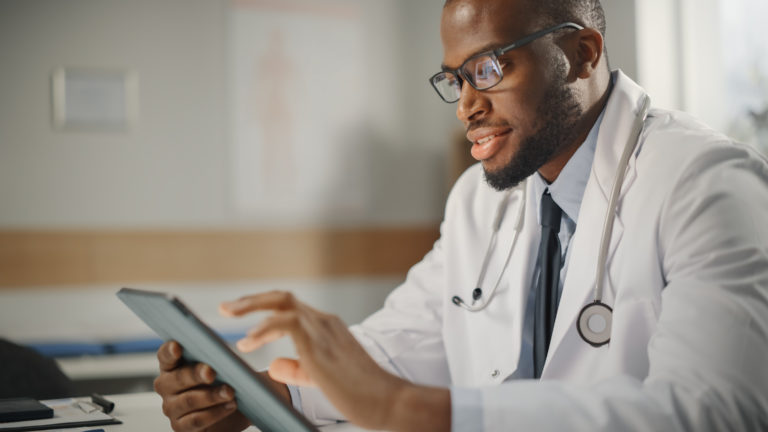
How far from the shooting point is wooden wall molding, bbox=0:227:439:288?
11.6 ft

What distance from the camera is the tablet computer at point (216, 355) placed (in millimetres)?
787

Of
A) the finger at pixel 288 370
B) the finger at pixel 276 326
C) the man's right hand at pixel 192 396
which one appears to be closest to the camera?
the finger at pixel 276 326

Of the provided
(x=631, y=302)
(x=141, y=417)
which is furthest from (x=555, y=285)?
(x=141, y=417)

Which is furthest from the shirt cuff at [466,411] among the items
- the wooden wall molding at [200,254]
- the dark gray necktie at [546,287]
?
the wooden wall molding at [200,254]

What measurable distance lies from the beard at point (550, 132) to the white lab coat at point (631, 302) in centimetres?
7

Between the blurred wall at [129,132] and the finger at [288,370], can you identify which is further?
the blurred wall at [129,132]

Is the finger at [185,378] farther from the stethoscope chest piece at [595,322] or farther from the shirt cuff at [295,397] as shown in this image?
the stethoscope chest piece at [595,322]

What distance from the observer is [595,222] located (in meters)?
1.20

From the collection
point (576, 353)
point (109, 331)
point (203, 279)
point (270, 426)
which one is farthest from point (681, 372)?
point (203, 279)

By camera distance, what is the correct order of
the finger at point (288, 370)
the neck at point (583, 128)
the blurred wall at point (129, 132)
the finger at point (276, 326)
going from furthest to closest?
the blurred wall at point (129, 132)
the neck at point (583, 128)
the finger at point (288, 370)
the finger at point (276, 326)

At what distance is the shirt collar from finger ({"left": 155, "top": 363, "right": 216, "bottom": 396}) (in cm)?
74

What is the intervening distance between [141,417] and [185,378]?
285 millimetres

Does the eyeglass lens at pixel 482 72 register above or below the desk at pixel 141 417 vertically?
above

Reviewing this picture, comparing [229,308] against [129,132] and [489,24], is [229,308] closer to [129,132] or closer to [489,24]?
[489,24]
